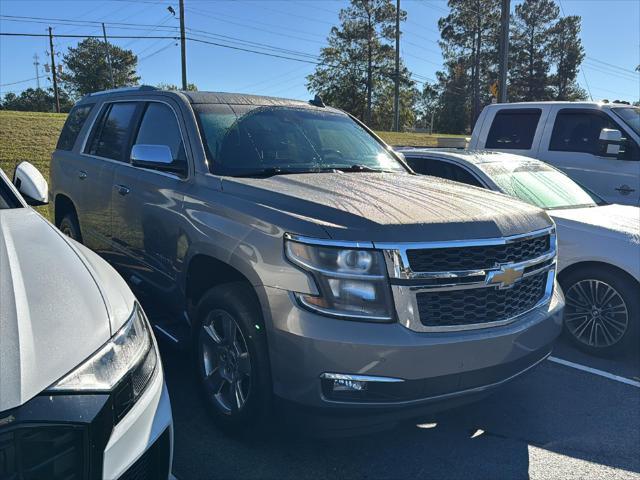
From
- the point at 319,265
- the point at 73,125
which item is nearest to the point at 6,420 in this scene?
the point at 319,265

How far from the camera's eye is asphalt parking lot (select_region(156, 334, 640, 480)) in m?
2.98

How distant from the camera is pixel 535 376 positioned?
14.1ft

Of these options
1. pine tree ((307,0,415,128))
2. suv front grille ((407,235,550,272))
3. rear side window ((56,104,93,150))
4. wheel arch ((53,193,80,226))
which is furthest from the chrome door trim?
pine tree ((307,0,415,128))

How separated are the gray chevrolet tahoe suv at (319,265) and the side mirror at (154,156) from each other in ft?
0.04

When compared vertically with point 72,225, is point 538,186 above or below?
above

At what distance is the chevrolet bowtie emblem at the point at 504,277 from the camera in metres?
2.82

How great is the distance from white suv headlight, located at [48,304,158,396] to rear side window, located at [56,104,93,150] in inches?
154

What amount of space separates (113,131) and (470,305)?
3.61 m

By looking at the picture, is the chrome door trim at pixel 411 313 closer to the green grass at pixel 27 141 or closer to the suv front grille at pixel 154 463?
the suv front grille at pixel 154 463

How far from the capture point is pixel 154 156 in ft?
12.0

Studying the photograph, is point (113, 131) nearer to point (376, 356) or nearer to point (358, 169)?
point (358, 169)

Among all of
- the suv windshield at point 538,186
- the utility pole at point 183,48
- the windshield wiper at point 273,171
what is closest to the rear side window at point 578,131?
the suv windshield at point 538,186

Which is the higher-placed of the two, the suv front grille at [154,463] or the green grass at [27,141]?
the green grass at [27,141]

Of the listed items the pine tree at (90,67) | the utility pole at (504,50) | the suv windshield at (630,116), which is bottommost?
the suv windshield at (630,116)
